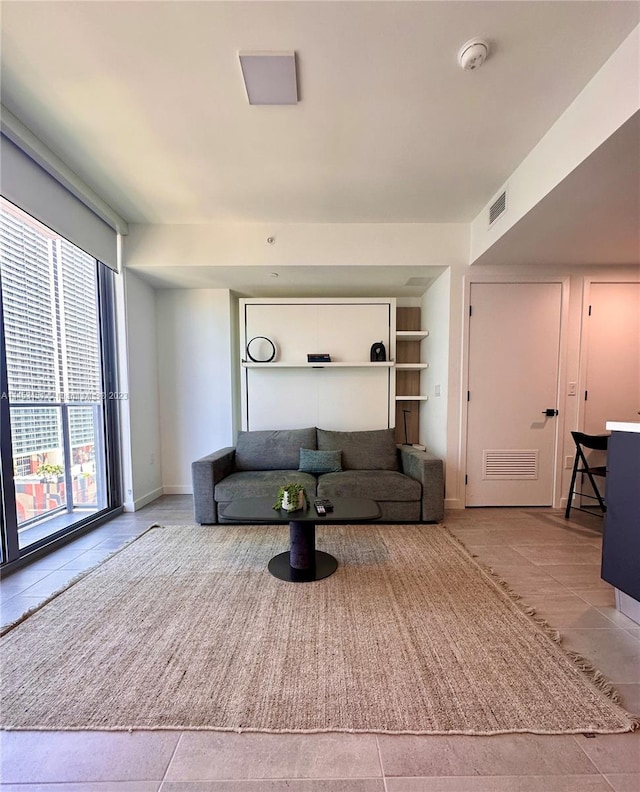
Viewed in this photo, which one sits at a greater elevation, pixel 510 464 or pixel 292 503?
pixel 292 503

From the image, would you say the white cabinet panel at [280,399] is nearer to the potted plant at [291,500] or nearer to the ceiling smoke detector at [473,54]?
the potted plant at [291,500]

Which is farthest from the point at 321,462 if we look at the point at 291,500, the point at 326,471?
the point at 291,500

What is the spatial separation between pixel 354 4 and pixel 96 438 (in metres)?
3.43

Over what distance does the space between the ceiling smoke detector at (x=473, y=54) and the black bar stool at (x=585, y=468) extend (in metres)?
2.82

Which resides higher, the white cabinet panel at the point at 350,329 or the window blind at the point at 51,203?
the window blind at the point at 51,203

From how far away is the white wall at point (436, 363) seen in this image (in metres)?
3.08

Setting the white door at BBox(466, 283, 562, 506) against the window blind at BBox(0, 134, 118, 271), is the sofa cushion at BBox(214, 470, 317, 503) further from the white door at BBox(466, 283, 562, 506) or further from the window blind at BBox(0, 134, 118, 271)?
the window blind at BBox(0, 134, 118, 271)

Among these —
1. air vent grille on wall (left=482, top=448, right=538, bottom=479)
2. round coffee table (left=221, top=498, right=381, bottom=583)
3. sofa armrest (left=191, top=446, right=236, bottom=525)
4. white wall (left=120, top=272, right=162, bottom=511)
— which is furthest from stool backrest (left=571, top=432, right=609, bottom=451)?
white wall (left=120, top=272, right=162, bottom=511)

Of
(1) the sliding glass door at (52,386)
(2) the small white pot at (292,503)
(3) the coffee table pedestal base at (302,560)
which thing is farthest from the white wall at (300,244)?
(3) the coffee table pedestal base at (302,560)

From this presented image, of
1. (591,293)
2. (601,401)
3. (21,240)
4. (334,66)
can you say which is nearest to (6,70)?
(21,240)

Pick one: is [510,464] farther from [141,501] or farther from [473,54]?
[141,501]

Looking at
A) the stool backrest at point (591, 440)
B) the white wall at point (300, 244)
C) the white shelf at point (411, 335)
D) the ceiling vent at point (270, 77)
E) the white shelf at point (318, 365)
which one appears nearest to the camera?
the ceiling vent at point (270, 77)

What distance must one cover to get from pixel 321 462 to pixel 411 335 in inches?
70.1

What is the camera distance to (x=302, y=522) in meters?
1.84
